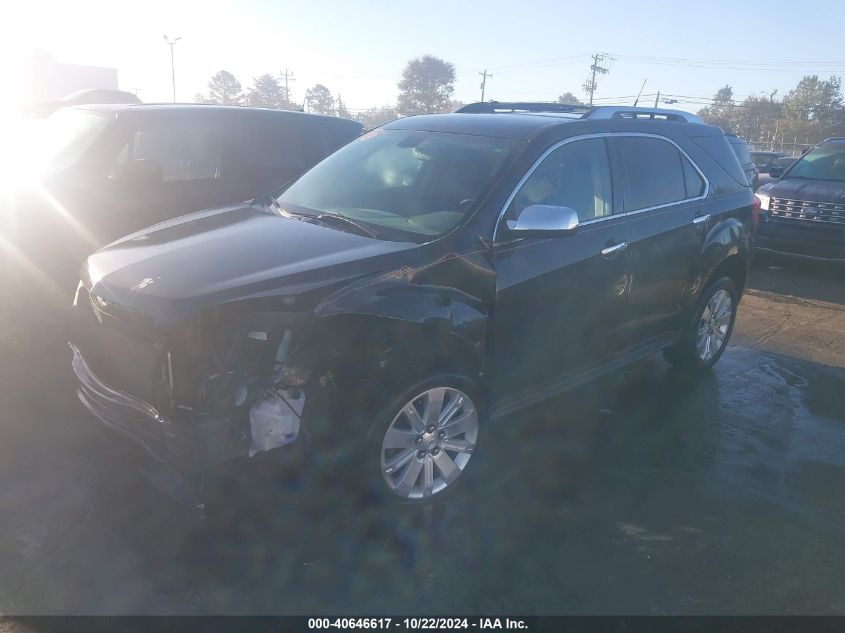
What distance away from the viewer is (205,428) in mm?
2729

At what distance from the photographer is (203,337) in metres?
2.79

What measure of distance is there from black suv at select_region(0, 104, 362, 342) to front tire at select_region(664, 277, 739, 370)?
3.89 m

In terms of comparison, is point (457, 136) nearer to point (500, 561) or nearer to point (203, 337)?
point (203, 337)

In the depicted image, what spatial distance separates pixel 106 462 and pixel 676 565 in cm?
310

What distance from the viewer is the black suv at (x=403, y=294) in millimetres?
2869

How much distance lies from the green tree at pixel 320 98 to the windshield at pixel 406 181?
82.3m

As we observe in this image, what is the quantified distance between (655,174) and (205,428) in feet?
11.3

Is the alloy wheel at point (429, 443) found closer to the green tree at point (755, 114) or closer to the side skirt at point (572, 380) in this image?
the side skirt at point (572, 380)

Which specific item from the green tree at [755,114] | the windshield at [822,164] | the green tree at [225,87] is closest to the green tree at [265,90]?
the green tree at [225,87]

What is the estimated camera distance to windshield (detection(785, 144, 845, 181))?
9914mm

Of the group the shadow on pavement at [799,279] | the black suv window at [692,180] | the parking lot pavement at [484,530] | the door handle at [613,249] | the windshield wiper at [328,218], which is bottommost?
the shadow on pavement at [799,279]

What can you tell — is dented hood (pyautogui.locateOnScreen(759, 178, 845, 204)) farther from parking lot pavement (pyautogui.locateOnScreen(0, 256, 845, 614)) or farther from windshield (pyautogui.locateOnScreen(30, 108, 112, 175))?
windshield (pyautogui.locateOnScreen(30, 108, 112, 175))

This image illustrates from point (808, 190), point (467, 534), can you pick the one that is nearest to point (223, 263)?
point (467, 534)

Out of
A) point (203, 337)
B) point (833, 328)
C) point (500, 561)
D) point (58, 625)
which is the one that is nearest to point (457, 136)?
point (203, 337)
